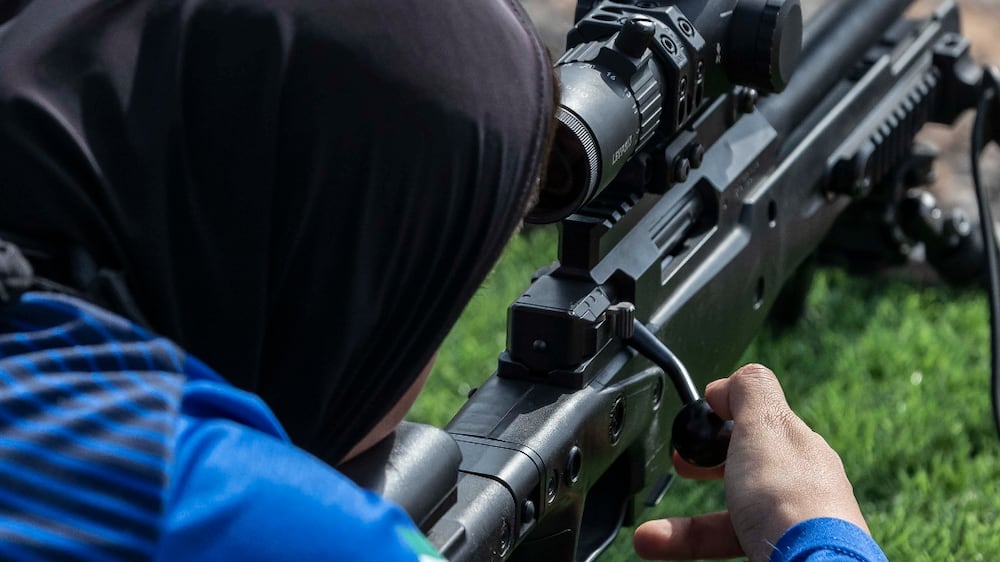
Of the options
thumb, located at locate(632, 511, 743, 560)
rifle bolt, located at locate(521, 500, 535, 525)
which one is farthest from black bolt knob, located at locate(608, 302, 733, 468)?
rifle bolt, located at locate(521, 500, 535, 525)

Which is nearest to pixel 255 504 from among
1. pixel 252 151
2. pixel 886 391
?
pixel 252 151

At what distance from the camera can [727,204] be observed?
8.89ft

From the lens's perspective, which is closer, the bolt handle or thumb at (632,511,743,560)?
the bolt handle

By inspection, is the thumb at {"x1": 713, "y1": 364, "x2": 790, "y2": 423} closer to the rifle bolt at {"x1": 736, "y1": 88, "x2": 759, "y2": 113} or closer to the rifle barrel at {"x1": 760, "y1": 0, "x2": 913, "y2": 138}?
the rifle bolt at {"x1": 736, "y1": 88, "x2": 759, "y2": 113}

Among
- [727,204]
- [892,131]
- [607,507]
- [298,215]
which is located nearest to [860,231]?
[892,131]

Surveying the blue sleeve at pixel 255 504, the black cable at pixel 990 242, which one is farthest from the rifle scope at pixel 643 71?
the black cable at pixel 990 242

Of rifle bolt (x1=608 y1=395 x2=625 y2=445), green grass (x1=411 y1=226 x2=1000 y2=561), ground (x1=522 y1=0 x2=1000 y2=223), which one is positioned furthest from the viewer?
ground (x1=522 y1=0 x2=1000 y2=223)

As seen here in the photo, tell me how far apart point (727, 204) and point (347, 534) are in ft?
5.18

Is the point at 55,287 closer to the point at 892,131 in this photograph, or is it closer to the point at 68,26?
the point at 68,26

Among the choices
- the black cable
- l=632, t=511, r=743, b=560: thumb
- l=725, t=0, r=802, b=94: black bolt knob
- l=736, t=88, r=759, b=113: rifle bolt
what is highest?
l=725, t=0, r=802, b=94: black bolt knob

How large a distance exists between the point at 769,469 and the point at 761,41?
0.83 meters

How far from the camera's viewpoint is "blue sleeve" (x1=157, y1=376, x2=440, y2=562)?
1.20m

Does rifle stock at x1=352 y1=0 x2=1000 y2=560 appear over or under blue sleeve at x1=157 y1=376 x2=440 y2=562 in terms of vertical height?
under

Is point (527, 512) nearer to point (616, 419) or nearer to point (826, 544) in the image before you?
point (616, 419)
